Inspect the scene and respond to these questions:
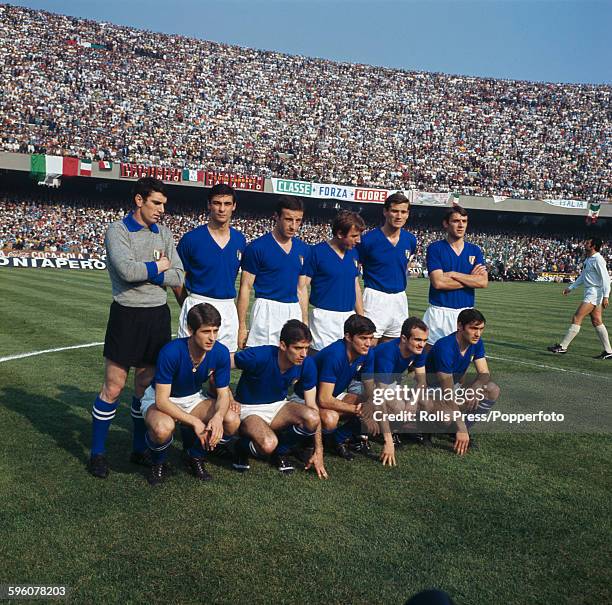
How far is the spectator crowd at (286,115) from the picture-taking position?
4316cm

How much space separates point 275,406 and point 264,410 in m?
0.10

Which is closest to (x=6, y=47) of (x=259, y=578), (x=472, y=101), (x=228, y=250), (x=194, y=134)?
(x=194, y=134)

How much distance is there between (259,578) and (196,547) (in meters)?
0.51

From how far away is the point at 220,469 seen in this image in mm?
5199

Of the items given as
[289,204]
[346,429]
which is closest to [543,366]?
[346,429]

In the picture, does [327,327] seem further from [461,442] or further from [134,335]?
[134,335]

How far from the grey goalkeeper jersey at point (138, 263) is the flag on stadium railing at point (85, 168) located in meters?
36.3

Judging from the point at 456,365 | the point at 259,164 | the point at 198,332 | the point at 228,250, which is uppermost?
the point at 259,164

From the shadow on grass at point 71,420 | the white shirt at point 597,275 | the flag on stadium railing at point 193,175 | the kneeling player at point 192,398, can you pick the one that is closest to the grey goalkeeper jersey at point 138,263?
the kneeling player at point 192,398

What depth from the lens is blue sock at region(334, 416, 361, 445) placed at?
5691 mm

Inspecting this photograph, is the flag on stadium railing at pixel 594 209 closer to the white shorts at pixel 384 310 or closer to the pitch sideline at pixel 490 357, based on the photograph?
Result: the pitch sideline at pixel 490 357

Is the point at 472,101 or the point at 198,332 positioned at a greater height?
the point at 472,101

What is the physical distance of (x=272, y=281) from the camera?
628 centimetres

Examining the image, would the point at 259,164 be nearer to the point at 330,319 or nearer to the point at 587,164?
→ the point at 587,164
